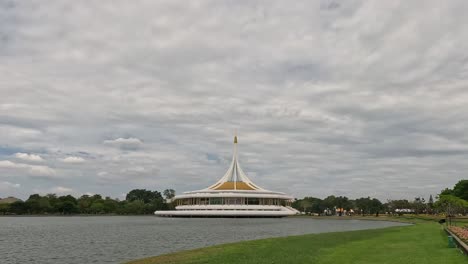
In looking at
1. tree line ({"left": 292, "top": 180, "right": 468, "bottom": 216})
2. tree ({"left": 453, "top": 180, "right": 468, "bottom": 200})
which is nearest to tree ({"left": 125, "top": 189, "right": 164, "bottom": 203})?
tree line ({"left": 292, "top": 180, "right": 468, "bottom": 216})

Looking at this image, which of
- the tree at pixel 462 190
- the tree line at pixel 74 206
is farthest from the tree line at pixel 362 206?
the tree line at pixel 74 206

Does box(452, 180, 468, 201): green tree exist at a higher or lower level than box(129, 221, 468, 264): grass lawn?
higher

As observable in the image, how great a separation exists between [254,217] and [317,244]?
75441 millimetres

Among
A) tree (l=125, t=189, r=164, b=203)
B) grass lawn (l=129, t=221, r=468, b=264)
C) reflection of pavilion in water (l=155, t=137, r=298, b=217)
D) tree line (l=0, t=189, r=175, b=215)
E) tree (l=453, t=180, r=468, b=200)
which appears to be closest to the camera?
grass lawn (l=129, t=221, r=468, b=264)

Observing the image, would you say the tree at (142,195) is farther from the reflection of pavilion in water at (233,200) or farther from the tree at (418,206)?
the tree at (418,206)

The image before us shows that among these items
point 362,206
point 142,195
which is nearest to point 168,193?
point 142,195

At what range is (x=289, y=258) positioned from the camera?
20.6 m

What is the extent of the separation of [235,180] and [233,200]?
11.1m

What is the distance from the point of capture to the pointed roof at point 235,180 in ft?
377

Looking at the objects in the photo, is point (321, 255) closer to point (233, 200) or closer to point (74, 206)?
point (233, 200)

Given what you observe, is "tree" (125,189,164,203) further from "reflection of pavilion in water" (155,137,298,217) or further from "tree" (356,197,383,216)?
"tree" (356,197,383,216)

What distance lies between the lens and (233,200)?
4311 inches

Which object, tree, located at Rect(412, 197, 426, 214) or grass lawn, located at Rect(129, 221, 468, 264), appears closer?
grass lawn, located at Rect(129, 221, 468, 264)

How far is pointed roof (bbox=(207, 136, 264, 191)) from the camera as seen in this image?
4525 inches
